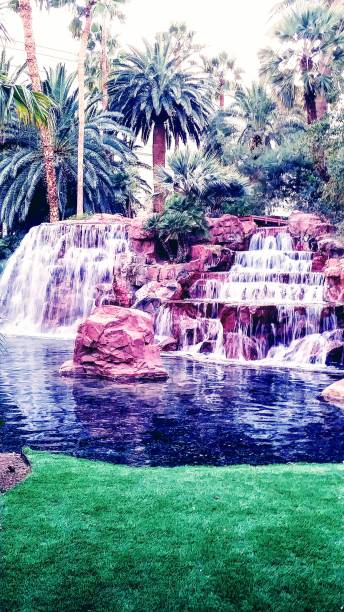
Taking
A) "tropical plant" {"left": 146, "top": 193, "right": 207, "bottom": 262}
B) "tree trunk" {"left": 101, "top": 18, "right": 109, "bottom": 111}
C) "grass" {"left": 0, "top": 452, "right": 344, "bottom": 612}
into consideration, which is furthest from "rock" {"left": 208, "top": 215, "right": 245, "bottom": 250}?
"grass" {"left": 0, "top": 452, "right": 344, "bottom": 612}

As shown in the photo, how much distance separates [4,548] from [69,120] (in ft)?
99.1

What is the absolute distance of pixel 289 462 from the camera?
7.02 m

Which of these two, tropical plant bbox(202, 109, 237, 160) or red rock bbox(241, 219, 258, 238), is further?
tropical plant bbox(202, 109, 237, 160)

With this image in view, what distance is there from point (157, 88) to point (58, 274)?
50.5 feet

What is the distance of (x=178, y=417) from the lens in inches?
369

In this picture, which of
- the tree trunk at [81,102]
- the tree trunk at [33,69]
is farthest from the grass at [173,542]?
the tree trunk at [33,69]

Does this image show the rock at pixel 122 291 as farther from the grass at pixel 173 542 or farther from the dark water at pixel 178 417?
the grass at pixel 173 542

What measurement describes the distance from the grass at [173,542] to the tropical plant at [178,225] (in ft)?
59.6

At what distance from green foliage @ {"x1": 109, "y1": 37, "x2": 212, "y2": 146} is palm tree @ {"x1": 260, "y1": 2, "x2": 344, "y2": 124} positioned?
4.34 metres

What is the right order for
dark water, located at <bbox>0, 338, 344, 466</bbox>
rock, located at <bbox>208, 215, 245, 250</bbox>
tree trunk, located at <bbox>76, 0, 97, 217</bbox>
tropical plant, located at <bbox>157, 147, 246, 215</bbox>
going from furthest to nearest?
tree trunk, located at <bbox>76, 0, 97, 217</bbox> < tropical plant, located at <bbox>157, 147, 246, 215</bbox> < rock, located at <bbox>208, 215, 245, 250</bbox> < dark water, located at <bbox>0, 338, 344, 466</bbox>

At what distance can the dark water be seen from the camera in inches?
294

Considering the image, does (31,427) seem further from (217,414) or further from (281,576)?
(281,576)

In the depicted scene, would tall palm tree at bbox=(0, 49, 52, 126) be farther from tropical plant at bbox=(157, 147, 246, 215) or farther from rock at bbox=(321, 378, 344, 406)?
tropical plant at bbox=(157, 147, 246, 215)

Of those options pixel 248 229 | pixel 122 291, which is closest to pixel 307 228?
pixel 248 229
